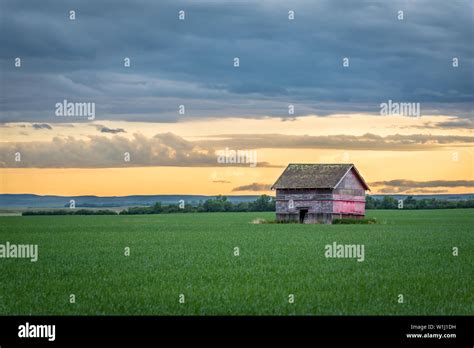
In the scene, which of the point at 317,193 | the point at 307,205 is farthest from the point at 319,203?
the point at 307,205

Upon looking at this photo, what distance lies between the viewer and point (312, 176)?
7362 centimetres

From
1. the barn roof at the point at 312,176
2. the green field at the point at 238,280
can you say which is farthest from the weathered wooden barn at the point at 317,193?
the green field at the point at 238,280

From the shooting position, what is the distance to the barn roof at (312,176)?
72.1 m

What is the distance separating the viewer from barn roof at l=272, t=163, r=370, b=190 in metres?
72.1

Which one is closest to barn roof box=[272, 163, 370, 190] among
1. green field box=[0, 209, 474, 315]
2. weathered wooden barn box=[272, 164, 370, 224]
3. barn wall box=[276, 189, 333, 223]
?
→ weathered wooden barn box=[272, 164, 370, 224]

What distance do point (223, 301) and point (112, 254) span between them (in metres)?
16.3

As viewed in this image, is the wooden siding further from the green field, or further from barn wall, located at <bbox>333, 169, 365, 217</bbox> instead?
the green field

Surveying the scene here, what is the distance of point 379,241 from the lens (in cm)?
4472

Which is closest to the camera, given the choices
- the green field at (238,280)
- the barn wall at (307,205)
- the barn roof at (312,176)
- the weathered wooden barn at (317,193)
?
the green field at (238,280)

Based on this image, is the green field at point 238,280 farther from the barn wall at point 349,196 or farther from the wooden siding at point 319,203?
the barn wall at point 349,196

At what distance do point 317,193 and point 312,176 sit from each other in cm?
261

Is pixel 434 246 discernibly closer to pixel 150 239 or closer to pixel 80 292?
pixel 150 239

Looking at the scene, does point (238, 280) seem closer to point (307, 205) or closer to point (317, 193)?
point (317, 193)
